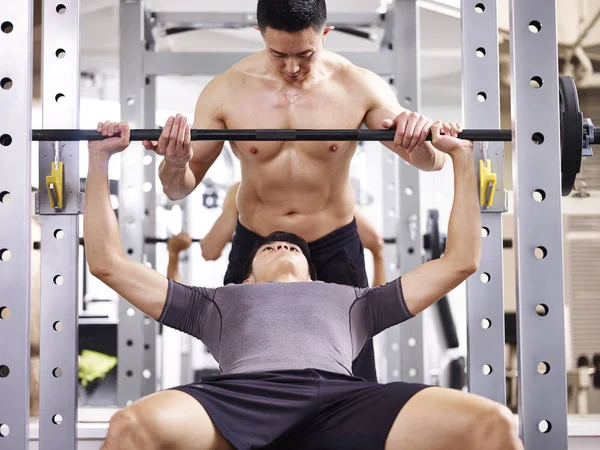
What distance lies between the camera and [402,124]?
199 centimetres

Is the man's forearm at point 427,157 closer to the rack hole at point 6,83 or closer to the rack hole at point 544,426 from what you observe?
the rack hole at point 544,426

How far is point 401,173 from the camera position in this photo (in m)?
3.78

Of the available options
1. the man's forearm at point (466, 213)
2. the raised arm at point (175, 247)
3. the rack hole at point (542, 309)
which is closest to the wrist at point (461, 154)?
the man's forearm at point (466, 213)

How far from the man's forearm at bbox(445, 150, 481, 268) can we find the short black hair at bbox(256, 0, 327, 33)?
2.11 ft

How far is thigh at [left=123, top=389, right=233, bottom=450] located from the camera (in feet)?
5.30

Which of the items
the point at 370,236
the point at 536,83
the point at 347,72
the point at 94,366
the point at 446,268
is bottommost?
the point at 94,366

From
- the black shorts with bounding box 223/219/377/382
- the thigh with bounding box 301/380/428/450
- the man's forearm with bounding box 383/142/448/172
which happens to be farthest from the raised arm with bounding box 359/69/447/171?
the thigh with bounding box 301/380/428/450

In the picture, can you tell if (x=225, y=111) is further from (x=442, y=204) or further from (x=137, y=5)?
(x=442, y=204)

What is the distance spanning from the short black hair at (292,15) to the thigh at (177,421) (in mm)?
1163

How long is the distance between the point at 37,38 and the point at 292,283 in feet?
10.5

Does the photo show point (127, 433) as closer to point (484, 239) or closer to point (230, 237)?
point (484, 239)

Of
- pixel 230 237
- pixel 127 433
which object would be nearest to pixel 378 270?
pixel 230 237

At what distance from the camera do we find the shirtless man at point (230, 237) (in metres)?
3.55

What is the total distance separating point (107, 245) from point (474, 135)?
3.52ft
